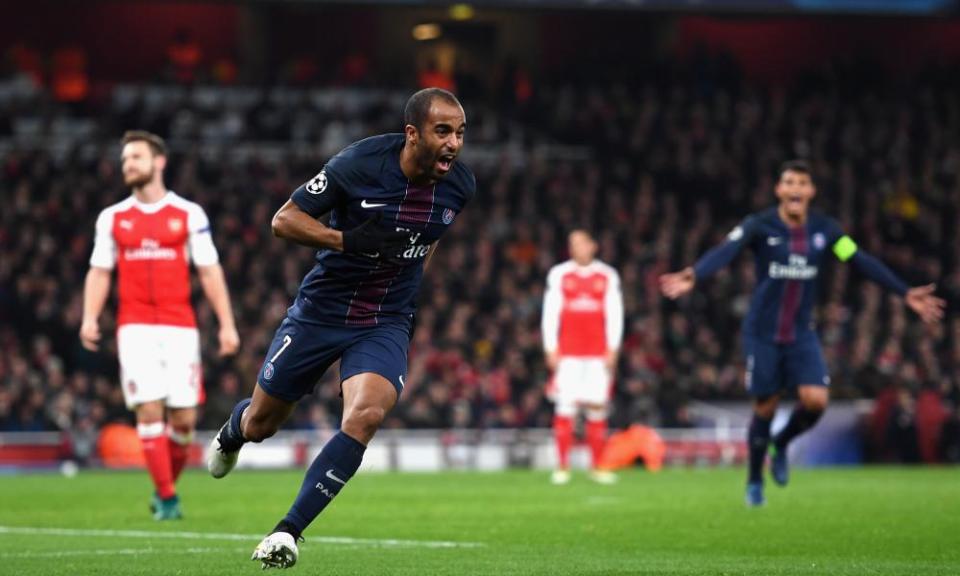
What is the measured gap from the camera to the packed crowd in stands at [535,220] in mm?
24141

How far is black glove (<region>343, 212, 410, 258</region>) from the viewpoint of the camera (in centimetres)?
780

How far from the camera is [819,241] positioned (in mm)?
13273

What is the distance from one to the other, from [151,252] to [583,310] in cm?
754

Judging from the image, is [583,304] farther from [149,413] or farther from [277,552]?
[277,552]

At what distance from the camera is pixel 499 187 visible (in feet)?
97.7

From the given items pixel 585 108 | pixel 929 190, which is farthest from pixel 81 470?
pixel 929 190

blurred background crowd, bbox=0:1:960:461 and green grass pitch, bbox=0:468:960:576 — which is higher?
blurred background crowd, bbox=0:1:960:461

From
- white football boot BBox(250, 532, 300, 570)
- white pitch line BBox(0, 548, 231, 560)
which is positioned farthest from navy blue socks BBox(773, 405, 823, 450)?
white football boot BBox(250, 532, 300, 570)

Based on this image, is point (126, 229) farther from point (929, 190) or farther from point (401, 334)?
point (929, 190)

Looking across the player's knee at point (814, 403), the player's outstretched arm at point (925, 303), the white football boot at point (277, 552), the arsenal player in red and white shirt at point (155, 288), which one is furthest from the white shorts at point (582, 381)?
the white football boot at point (277, 552)

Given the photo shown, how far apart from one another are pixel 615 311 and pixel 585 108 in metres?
15.6

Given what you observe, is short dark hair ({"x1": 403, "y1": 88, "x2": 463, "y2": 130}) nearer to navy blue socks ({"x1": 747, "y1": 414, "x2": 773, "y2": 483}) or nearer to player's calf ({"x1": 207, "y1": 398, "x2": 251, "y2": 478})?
player's calf ({"x1": 207, "y1": 398, "x2": 251, "y2": 478})

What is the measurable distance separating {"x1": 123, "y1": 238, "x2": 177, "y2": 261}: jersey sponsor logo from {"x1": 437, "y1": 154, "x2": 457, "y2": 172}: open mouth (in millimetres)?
4497

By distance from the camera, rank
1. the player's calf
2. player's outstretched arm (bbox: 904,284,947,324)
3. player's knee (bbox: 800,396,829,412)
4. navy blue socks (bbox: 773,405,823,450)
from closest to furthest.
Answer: the player's calf → player's outstretched arm (bbox: 904,284,947,324) → player's knee (bbox: 800,396,829,412) → navy blue socks (bbox: 773,405,823,450)
